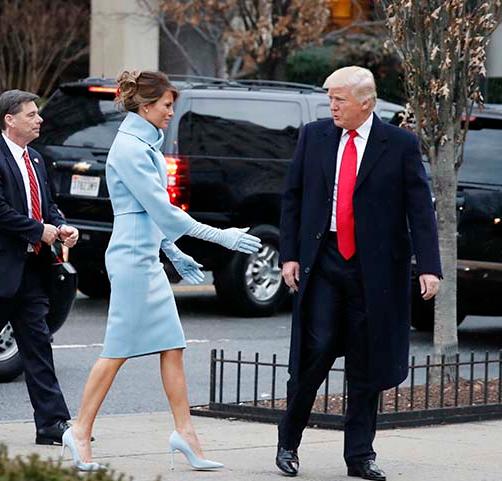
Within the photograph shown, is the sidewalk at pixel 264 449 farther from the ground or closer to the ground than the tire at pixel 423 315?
farther from the ground

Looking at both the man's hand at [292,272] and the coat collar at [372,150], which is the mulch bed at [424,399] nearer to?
the man's hand at [292,272]

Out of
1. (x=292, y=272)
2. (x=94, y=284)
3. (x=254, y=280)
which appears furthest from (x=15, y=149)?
(x=94, y=284)

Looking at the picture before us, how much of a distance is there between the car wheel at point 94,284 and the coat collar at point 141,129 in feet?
27.2

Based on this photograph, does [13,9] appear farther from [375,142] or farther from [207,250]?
[375,142]

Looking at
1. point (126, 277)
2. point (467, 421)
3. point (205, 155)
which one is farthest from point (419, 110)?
point (205, 155)

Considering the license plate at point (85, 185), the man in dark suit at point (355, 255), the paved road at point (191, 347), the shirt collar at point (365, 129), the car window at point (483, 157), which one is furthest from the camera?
the license plate at point (85, 185)

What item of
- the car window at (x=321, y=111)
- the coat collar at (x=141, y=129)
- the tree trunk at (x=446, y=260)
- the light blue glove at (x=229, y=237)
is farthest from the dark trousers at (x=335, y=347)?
the car window at (x=321, y=111)

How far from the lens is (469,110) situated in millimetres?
9766

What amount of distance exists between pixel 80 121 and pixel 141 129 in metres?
7.21

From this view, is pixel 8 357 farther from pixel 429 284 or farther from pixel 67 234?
pixel 429 284

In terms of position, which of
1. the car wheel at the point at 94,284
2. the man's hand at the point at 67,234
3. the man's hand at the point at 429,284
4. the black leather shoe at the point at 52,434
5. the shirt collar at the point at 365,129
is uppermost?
the shirt collar at the point at 365,129

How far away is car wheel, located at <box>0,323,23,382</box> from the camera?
10383 millimetres

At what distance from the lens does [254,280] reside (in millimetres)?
14695

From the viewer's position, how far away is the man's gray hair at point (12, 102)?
8250 mm
